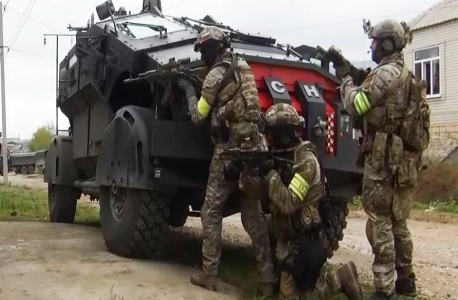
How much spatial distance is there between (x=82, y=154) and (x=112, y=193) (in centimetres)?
195

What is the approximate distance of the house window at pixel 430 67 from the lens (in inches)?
873

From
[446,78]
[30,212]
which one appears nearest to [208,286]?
[30,212]

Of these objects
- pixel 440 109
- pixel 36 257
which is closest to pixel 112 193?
pixel 36 257

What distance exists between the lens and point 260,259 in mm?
5312

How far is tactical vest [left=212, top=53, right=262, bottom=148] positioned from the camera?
5367 mm

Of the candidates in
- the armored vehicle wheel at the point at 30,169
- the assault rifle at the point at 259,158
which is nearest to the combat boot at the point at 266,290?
the assault rifle at the point at 259,158

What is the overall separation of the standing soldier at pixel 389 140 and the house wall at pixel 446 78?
16.3 m

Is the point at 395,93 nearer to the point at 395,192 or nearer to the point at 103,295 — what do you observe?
the point at 395,192

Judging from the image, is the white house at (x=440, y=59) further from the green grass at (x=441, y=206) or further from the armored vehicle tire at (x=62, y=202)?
the armored vehicle tire at (x=62, y=202)

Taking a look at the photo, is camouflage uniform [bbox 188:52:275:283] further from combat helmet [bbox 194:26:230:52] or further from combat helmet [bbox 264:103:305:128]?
combat helmet [bbox 264:103:305:128]

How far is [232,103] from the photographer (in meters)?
5.37

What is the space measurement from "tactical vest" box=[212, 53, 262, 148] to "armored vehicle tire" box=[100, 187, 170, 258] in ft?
3.27

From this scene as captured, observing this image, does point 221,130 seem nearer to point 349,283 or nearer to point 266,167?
point 266,167

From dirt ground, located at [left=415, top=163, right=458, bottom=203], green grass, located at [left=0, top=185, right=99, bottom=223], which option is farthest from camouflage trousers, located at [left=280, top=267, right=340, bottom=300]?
dirt ground, located at [left=415, top=163, right=458, bottom=203]
